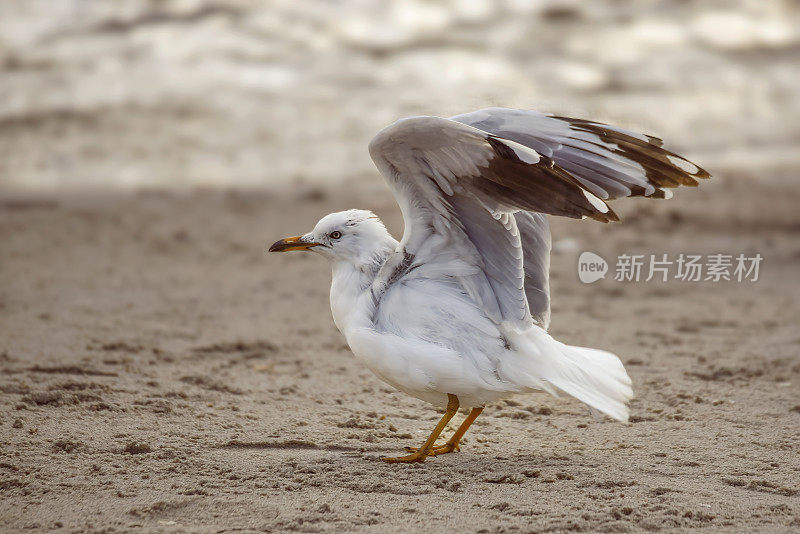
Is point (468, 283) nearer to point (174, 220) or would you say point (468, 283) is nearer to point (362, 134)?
point (174, 220)

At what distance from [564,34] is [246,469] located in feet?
42.5

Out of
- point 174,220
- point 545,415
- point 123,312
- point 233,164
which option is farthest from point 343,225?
point 233,164

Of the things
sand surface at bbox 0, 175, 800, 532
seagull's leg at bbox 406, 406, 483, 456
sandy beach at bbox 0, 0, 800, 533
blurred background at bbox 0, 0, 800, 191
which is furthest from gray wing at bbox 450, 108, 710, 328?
blurred background at bbox 0, 0, 800, 191

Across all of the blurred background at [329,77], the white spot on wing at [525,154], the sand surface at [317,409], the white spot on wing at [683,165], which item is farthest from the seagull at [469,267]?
the blurred background at [329,77]

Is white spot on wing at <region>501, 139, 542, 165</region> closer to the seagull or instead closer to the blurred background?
the seagull

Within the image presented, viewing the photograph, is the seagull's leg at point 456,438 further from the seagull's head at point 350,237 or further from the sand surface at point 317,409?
the seagull's head at point 350,237

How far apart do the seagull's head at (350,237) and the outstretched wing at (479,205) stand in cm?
20

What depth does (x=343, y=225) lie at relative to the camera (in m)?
4.41

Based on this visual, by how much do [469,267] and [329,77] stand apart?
402 inches

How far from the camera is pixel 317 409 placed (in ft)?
15.7

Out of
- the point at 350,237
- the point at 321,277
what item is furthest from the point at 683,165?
the point at 321,277

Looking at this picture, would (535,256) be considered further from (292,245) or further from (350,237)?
(292,245)

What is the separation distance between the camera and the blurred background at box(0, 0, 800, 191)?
12.0m

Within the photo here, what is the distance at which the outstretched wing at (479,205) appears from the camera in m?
3.63
